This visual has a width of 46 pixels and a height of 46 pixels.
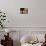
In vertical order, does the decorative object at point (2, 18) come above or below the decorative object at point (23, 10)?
below

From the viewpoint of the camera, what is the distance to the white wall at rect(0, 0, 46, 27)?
12.7 ft

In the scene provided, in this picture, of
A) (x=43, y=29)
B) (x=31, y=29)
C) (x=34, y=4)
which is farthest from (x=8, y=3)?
(x=43, y=29)

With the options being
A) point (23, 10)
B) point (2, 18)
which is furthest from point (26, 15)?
point (2, 18)

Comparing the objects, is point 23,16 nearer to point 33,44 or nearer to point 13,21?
point 13,21

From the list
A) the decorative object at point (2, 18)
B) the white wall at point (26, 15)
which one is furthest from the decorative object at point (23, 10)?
the decorative object at point (2, 18)

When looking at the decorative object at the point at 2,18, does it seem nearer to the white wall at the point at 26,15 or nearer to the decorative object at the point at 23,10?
the white wall at the point at 26,15

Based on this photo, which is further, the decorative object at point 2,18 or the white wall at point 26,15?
the white wall at point 26,15

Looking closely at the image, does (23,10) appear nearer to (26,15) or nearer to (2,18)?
(26,15)

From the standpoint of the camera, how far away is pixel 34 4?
12.7 feet

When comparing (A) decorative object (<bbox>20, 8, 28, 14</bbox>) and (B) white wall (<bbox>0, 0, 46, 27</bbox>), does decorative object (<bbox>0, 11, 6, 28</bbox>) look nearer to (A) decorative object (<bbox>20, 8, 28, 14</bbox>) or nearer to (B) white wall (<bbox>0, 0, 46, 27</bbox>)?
(B) white wall (<bbox>0, 0, 46, 27</bbox>)

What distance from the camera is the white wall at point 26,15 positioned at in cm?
386

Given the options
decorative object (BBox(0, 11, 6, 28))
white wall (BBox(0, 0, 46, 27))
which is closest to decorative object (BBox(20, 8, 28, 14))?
white wall (BBox(0, 0, 46, 27))

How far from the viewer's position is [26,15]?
388cm

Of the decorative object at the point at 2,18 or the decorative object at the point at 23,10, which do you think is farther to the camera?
the decorative object at the point at 23,10
